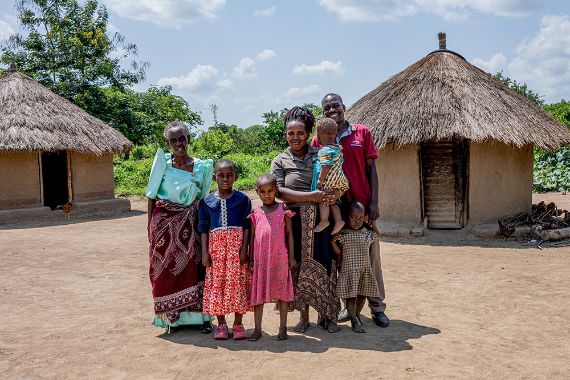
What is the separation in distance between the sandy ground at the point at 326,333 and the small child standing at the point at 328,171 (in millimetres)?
822

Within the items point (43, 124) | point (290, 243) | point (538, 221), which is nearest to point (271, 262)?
point (290, 243)

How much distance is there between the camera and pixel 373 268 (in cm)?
404

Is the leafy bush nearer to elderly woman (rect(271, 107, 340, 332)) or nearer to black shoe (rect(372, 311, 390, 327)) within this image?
black shoe (rect(372, 311, 390, 327))

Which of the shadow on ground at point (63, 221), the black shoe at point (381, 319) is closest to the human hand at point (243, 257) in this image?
the black shoe at point (381, 319)

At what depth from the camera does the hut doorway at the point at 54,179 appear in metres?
13.7

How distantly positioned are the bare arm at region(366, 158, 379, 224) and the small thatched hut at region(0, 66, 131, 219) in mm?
9342

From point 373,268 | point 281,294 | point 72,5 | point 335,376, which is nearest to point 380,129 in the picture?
point 373,268

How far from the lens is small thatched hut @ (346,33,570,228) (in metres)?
8.12

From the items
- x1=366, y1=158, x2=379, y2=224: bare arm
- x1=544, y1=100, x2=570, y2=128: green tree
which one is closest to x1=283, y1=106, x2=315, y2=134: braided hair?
x1=366, y1=158, x2=379, y2=224: bare arm

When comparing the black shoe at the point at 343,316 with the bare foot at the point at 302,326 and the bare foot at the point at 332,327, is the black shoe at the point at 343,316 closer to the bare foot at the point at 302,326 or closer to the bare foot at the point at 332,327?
the bare foot at the point at 332,327

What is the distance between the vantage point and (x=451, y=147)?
8.51 meters

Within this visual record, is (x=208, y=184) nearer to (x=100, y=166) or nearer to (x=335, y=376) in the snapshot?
(x=335, y=376)

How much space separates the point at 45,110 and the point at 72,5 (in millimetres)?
8581

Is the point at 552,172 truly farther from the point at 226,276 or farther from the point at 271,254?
the point at 226,276
